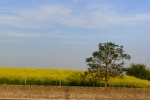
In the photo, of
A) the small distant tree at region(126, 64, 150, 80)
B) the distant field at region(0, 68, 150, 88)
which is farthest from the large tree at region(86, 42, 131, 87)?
the small distant tree at region(126, 64, 150, 80)

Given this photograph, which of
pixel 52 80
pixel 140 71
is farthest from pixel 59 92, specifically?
pixel 140 71

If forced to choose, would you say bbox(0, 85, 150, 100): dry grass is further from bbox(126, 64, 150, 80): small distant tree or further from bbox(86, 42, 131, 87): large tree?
bbox(126, 64, 150, 80): small distant tree

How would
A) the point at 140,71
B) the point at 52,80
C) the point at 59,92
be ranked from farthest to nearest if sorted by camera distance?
the point at 140,71 → the point at 52,80 → the point at 59,92

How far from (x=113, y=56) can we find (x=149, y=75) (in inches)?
625

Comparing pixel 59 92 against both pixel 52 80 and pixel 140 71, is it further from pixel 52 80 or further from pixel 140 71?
pixel 140 71

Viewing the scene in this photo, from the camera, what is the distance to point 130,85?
32.2 m

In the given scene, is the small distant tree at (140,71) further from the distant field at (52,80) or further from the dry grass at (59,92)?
the dry grass at (59,92)

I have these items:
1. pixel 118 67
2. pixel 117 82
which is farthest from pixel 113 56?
pixel 117 82

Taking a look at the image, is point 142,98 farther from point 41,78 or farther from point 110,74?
point 41,78

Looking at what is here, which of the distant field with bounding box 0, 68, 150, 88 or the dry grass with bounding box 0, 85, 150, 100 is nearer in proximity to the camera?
the dry grass with bounding box 0, 85, 150, 100

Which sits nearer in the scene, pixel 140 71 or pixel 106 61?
pixel 106 61

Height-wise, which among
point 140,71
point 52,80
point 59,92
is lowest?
point 59,92

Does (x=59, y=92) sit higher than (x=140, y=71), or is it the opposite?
(x=140, y=71)

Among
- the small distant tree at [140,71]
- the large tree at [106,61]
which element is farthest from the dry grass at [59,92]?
the small distant tree at [140,71]
